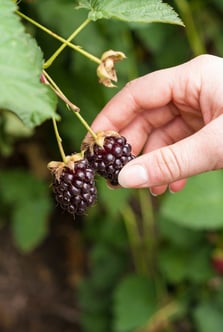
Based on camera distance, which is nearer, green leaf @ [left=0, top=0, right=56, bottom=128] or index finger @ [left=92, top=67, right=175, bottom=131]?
green leaf @ [left=0, top=0, right=56, bottom=128]

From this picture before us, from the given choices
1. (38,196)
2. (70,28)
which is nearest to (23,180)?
(38,196)

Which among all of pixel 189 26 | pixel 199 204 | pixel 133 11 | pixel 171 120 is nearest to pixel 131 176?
pixel 133 11

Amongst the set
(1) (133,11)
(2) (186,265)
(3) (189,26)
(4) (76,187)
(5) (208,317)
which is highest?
(1) (133,11)

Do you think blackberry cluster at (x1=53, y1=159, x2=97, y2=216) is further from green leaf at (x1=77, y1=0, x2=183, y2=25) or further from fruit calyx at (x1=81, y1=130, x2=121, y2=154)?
green leaf at (x1=77, y1=0, x2=183, y2=25)

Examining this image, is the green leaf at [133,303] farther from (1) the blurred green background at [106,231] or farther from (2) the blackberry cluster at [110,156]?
(2) the blackberry cluster at [110,156]

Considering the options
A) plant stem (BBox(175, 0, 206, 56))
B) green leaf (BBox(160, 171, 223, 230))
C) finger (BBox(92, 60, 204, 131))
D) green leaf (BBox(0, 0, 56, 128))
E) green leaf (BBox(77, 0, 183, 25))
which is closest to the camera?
green leaf (BBox(0, 0, 56, 128))

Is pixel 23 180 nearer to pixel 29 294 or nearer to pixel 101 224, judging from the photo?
pixel 101 224

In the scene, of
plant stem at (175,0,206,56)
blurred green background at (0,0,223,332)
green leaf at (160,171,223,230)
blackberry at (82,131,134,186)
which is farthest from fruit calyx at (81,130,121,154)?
plant stem at (175,0,206,56)

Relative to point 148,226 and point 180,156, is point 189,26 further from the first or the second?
point 180,156
